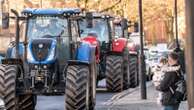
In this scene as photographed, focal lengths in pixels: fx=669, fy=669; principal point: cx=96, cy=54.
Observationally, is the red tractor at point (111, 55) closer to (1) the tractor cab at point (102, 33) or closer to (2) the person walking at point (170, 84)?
(1) the tractor cab at point (102, 33)

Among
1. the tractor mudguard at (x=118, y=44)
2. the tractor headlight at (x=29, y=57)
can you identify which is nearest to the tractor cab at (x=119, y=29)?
the tractor mudguard at (x=118, y=44)

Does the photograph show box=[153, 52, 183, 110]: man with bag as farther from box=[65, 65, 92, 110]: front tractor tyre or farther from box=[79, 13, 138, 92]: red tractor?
box=[79, 13, 138, 92]: red tractor

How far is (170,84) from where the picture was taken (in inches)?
380

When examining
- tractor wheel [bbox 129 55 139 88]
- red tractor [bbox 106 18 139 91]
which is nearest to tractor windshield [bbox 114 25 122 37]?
red tractor [bbox 106 18 139 91]

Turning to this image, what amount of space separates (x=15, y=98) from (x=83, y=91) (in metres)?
1.69

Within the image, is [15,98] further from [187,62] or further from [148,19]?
[148,19]

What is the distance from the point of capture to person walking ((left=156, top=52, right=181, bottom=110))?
31.5 feet

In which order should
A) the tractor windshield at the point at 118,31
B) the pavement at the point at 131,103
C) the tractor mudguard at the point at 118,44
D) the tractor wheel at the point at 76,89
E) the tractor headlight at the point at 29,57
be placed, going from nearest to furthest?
1. the tractor wheel at the point at 76,89
2. the tractor headlight at the point at 29,57
3. the pavement at the point at 131,103
4. the tractor mudguard at the point at 118,44
5. the tractor windshield at the point at 118,31

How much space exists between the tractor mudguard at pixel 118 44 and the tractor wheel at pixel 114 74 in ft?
5.45

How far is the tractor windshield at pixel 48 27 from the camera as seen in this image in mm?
16062

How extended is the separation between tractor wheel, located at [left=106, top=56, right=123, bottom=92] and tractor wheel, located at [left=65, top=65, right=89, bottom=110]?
8.01 meters

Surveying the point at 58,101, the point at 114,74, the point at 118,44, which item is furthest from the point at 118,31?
the point at 58,101

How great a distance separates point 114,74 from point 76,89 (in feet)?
27.1

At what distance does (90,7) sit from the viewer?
4378cm
